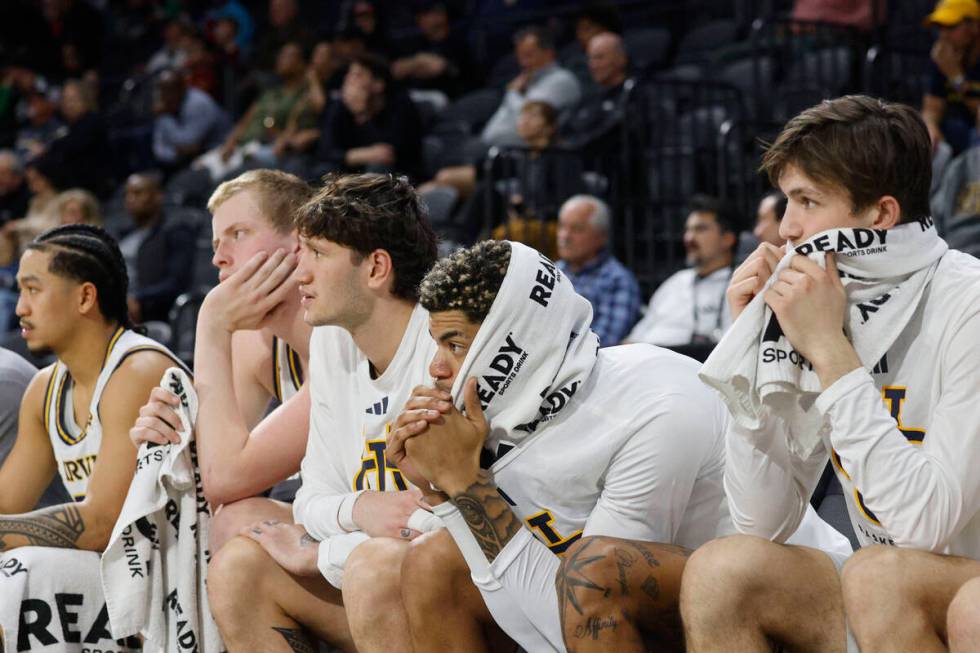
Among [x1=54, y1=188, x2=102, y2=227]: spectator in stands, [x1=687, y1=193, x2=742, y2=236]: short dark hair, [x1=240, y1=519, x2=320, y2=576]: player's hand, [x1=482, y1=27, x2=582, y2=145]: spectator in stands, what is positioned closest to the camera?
[x1=240, y1=519, x2=320, y2=576]: player's hand

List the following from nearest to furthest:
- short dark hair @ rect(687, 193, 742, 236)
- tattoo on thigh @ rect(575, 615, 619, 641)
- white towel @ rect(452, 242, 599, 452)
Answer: tattoo on thigh @ rect(575, 615, 619, 641)
white towel @ rect(452, 242, 599, 452)
short dark hair @ rect(687, 193, 742, 236)

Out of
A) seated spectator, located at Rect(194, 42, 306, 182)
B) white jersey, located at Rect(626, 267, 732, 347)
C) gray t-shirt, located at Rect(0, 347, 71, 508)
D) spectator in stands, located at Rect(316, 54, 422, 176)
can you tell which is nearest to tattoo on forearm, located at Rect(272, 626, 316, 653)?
gray t-shirt, located at Rect(0, 347, 71, 508)

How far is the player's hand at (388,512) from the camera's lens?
2922 millimetres

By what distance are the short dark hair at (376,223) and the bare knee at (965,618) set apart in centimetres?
154

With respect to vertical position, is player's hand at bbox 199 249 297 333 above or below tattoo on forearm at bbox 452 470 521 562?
above

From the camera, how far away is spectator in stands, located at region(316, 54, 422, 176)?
8492 mm

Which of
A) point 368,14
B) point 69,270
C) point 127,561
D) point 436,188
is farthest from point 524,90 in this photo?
point 127,561

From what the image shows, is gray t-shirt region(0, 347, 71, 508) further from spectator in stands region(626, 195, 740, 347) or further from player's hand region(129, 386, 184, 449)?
spectator in stands region(626, 195, 740, 347)

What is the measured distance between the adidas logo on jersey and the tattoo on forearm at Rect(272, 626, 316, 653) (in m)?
0.55

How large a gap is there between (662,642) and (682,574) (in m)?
0.17

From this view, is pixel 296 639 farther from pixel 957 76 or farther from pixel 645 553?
pixel 957 76

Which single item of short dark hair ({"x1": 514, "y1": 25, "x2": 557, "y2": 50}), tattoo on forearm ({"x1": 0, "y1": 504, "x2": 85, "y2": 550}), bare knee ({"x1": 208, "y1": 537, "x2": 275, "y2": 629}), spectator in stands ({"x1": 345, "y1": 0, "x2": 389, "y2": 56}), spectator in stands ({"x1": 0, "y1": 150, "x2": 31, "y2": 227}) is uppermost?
bare knee ({"x1": 208, "y1": 537, "x2": 275, "y2": 629})

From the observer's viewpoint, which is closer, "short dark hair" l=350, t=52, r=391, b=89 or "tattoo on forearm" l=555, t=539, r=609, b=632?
"tattoo on forearm" l=555, t=539, r=609, b=632

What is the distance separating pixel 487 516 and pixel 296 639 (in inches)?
29.8
